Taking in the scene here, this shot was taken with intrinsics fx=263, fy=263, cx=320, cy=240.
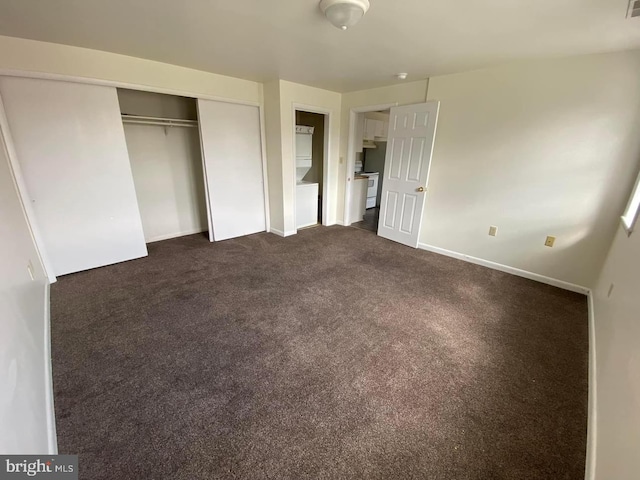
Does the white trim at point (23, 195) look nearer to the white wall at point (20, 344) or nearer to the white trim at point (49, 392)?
the white wall at point (20, 344)

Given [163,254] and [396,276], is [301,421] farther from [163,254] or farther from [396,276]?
[163,254]

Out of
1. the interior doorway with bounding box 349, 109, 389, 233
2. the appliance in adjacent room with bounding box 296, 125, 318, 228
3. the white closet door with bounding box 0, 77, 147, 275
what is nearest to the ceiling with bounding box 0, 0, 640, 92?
the white closet door with bounding box 0, 77, 147, 275

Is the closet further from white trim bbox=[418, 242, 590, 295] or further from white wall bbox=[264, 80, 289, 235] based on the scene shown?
white trim bbox=[418, 242, 590, 295]

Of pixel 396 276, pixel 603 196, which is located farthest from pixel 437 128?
pixel 396 276

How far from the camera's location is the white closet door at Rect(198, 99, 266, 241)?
3.66m

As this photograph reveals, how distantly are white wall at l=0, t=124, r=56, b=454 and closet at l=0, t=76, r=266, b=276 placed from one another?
373 mm

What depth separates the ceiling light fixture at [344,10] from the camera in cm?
163

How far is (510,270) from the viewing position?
318 cm

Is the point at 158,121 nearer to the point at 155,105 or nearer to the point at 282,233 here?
the point at 155,105

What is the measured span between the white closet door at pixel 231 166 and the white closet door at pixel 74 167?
38.6 inches

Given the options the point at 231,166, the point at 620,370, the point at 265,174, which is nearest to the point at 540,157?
Answer: the point at 620,370

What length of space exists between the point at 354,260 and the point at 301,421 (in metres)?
2.25

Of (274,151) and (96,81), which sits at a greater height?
(96,81)

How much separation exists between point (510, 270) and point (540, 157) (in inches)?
51.3
